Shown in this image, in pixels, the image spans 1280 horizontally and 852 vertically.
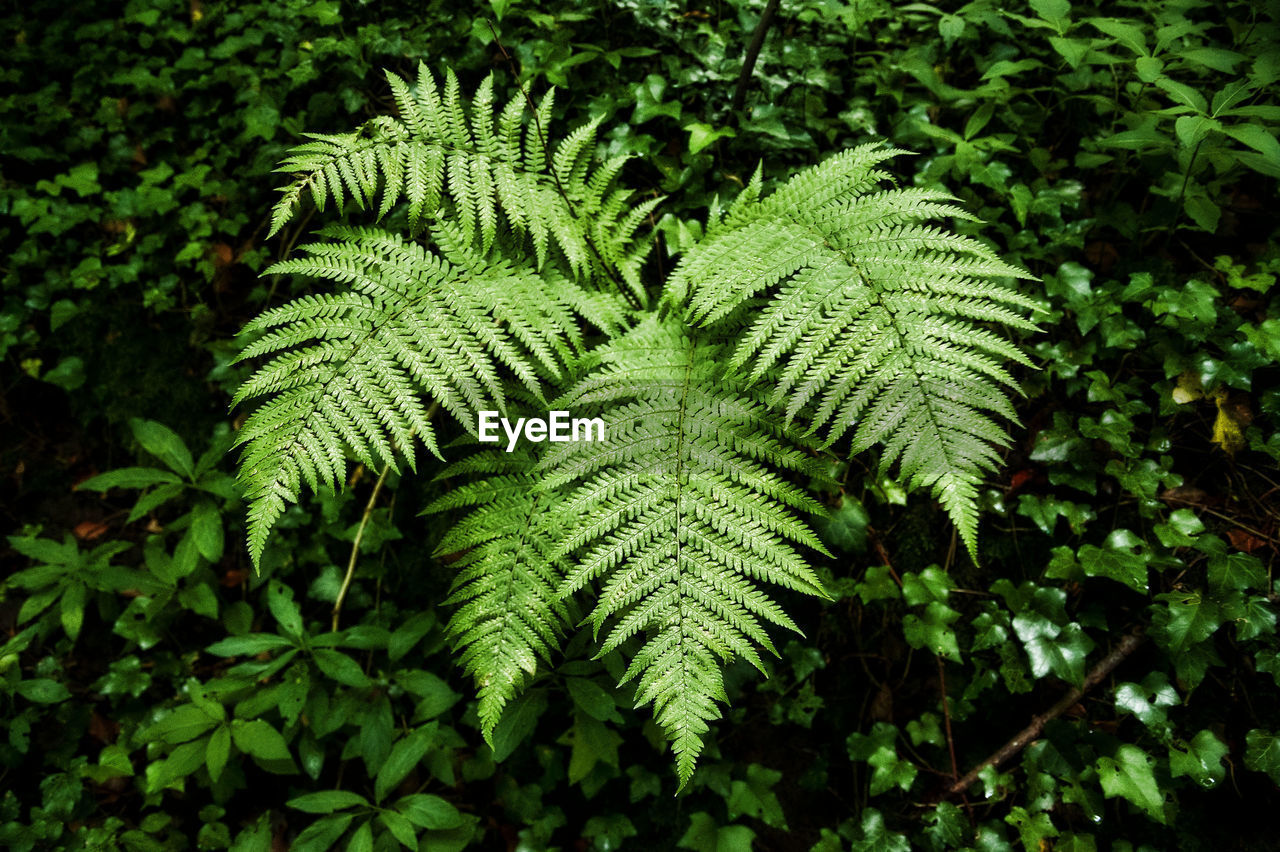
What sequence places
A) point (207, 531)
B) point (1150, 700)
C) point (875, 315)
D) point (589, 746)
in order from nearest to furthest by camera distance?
point (875, 315) < point (1150, 700) < point (589, 746) < point (207, 531)

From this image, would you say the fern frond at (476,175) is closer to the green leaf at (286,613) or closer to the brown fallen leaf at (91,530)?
the green leaf at (286,613)

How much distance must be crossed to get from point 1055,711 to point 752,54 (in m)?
2.70

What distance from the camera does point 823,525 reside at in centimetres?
240

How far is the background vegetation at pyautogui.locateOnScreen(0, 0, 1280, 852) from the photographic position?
219 cm

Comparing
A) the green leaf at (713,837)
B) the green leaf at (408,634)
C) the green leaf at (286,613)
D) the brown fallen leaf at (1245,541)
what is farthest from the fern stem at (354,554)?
the brown fallen leaf at (1245,541)

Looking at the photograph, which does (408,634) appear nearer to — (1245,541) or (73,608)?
(73,608)

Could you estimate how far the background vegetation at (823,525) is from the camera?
2.19 meters

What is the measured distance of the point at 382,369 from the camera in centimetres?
195

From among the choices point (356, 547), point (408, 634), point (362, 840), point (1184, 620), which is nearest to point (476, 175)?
point (356, 547)

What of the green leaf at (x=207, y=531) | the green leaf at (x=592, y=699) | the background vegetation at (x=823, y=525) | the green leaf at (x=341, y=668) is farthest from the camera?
the green leaf at (x=207, y=531)

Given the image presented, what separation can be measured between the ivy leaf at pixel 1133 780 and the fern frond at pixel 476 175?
86.4 inches

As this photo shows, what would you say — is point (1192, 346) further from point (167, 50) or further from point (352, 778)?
point (167, 50)

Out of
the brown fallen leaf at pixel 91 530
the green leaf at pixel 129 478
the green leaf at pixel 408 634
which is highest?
the green leaf at pixel 129 478

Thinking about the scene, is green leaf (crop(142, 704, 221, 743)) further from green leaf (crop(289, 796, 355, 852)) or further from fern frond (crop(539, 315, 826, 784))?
fern frond (crop(539, 315, 826, 784))
